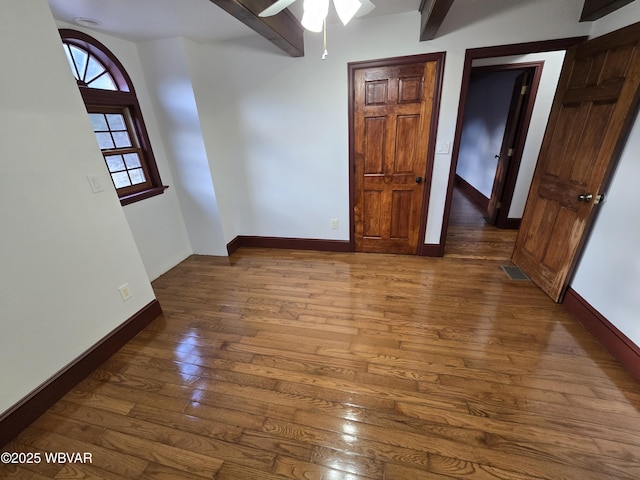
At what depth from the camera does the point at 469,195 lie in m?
5.52

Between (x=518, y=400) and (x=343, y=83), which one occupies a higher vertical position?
(x=343, y=83)

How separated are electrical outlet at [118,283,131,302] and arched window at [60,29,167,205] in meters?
0.91

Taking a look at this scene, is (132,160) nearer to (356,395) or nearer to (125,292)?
(125,292)

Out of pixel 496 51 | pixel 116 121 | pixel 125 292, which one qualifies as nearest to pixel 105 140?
pixel 116 121

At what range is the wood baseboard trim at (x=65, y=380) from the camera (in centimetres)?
148

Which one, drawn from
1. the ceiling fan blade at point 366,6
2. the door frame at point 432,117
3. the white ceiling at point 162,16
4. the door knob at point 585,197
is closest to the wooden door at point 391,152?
the door frame at point 432,117

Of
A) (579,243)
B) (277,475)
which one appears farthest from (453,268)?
(277,475)

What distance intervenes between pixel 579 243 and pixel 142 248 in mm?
4065

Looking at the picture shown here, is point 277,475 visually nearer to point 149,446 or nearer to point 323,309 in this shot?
point 149,446

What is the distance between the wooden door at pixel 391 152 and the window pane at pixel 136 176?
237cm

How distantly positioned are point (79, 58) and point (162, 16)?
0.89 m

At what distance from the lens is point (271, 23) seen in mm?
2008

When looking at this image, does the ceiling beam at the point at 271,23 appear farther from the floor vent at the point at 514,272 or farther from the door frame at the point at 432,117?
the floor vent at the point at 514,272

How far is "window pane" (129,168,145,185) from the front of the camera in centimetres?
279
